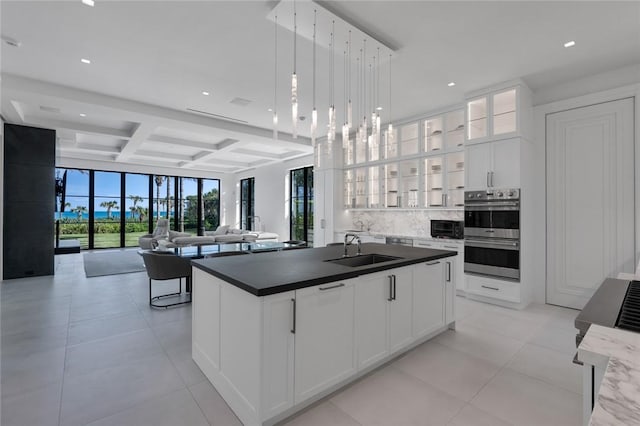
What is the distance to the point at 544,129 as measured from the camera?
4.37m

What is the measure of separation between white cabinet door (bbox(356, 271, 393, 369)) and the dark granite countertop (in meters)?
0.11

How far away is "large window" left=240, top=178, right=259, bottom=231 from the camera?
12.7 m

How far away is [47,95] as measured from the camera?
14.1 feet

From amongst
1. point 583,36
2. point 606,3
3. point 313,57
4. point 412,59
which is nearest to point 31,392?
point 313,57

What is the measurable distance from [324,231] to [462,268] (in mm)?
3212

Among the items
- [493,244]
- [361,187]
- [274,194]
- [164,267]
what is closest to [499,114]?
[493,244]

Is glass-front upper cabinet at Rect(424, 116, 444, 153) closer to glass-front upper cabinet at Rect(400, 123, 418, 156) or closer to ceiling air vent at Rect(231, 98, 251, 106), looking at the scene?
glass-front upper cabinet at Rect(400, 123, 418, 156)

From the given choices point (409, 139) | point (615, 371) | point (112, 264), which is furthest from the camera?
point (112, 264)

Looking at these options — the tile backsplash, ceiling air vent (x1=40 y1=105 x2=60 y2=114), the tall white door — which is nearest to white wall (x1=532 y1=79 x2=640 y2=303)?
the tall white door

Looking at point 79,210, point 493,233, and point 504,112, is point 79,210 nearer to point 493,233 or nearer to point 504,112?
point 493,233

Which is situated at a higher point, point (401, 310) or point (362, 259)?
point (362, 259)

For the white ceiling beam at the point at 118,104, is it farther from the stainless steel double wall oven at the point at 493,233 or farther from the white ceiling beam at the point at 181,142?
the stainless steel double wall oven at the point at 493,233

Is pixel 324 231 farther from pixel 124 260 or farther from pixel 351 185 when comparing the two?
pixel 124 260

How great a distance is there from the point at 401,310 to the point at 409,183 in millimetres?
3616
